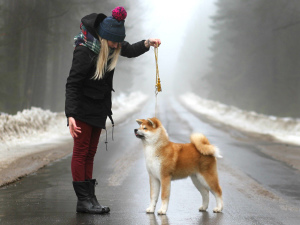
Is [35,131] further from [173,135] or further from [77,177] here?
[77,177]

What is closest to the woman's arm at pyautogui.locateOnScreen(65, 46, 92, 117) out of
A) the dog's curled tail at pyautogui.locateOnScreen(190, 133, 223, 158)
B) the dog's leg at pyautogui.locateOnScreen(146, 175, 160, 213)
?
the dog's leg at pyautogui.locateOnScreen(146, 175, 160, 213)

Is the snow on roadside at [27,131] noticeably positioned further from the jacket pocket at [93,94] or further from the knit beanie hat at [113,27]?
the knit beanie hat at [113,27]

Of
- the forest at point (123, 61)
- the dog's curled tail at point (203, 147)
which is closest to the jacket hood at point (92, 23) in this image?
the dog's curled tail at point (203, 147)

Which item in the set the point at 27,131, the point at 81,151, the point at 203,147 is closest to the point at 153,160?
the point at 203,147

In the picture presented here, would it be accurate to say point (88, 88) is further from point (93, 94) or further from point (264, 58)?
point (264, 58)

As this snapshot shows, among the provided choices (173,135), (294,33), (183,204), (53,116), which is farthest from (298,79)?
(183,204)

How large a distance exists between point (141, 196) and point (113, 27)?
2551 mm

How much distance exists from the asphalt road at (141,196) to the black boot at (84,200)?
0.30 feet

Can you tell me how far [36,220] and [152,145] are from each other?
1.45 metres

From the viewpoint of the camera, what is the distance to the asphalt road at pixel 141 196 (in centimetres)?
512

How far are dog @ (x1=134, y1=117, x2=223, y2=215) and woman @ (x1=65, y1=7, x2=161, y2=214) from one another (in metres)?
0.56

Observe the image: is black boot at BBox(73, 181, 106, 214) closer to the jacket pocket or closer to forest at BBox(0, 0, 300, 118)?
the jacket pocket

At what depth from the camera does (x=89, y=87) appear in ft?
17.5

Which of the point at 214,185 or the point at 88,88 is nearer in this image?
the point at 88,88
